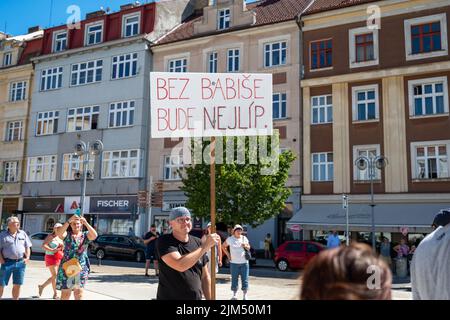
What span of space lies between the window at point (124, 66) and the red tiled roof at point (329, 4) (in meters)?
12.4

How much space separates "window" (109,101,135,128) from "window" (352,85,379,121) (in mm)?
14805

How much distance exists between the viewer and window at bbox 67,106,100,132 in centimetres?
3494

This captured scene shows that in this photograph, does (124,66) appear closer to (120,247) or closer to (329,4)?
(120,247)

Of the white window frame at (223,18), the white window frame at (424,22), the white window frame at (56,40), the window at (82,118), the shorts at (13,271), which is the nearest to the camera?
the shorts at (13,271)

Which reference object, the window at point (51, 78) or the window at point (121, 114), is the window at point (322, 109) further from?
the window at point (51, 78)

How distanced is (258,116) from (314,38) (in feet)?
78.0

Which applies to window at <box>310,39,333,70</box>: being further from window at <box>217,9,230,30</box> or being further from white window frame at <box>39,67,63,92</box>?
white window frame at <box>39,67,63,92</box>

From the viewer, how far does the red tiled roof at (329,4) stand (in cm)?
2744

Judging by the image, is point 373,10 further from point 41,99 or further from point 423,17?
point 41,99

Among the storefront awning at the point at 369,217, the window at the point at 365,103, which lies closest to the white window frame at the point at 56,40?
the window at the point at 365,103

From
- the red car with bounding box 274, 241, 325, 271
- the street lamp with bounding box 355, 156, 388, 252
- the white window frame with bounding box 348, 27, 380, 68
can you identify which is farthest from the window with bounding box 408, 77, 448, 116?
the red car with bounding box 274, 241, 325, 271

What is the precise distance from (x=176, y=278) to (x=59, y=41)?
123ft

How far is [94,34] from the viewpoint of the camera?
36.9 meters

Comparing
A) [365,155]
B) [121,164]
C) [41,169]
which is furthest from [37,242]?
[365,155]
